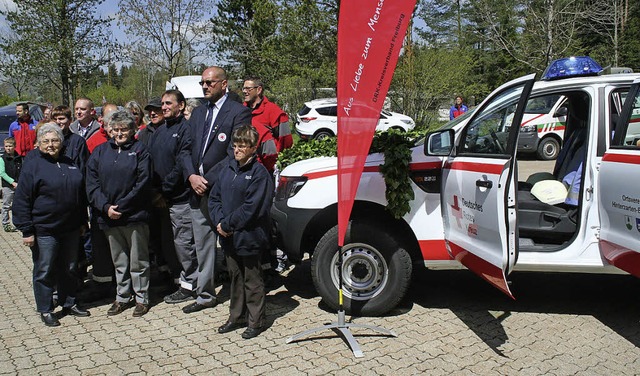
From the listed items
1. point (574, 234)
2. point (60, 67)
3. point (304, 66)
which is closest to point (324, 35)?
point (304, 66)

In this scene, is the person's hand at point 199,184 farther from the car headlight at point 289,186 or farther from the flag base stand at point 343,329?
the flag base stand at point 343,329

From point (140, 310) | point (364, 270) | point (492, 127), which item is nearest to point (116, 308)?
point (140, 310)

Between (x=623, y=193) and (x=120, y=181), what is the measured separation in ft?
13.7

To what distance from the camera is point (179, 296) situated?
5.89 meters

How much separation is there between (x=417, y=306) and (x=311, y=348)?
1.36 metres

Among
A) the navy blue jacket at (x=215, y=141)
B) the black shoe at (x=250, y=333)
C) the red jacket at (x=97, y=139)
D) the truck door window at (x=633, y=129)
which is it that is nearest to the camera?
the truck door window at (x=633, y=129)

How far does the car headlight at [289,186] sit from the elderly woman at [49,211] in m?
1.85

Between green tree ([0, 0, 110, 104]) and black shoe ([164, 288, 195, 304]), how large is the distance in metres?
21.7

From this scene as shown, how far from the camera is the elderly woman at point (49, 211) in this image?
5086mm

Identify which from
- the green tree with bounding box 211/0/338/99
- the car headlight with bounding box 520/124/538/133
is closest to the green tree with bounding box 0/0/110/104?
the green tree with bounding box 211/0/338/99

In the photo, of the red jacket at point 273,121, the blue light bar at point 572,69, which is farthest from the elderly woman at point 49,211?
the blue light bar at point 572,69

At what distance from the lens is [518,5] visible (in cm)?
2244

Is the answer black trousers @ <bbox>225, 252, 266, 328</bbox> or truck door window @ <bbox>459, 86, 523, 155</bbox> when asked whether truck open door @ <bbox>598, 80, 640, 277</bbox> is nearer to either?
truck door window @ <bbox>459, 86, 523, 155</bbox>

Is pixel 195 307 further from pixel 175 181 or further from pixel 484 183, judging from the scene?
pixel 484 183
